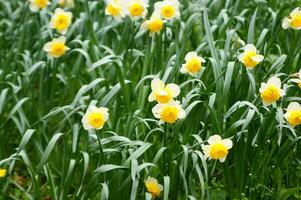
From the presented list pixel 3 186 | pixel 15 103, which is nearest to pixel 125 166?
pixel 3 186

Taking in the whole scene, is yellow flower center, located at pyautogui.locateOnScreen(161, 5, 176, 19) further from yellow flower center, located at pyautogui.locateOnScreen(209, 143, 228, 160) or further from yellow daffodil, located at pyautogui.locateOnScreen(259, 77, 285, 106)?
yellow flower center, located at pyautogui.locateOnScreen(209, 143, 228, 160)

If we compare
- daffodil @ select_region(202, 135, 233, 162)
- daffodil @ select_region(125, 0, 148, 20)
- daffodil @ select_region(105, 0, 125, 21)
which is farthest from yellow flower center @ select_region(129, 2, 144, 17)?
daffodil @ select_region(202, 135, 233, 162)

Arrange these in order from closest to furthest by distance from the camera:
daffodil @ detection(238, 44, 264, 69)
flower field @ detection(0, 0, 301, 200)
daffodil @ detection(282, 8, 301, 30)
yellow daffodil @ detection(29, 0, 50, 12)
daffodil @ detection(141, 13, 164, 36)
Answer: flower field @ detection(0, 0, 301, 200), daffodil @ detection(238, 44, 264, 69), daffodil @ detection(282, 8, 301, 30), daffodil @ detection(141, 13, 164, 36), yellow daffodil @ detection(29, 0, 50, 12)

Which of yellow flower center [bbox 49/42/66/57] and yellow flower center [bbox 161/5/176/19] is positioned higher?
yellow flower center [bbox 161/5/176/19]

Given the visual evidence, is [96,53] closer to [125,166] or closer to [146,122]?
[146,122]

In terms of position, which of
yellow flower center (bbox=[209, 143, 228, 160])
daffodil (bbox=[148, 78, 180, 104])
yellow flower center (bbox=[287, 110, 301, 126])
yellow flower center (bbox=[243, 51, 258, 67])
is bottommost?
yellow flower center (bbox=[209, 143, 228, 160])

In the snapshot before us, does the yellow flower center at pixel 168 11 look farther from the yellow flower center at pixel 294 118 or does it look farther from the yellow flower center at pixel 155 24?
the yellow flower center at pixel 294 118

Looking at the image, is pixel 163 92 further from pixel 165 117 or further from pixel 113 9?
pixel 113 9

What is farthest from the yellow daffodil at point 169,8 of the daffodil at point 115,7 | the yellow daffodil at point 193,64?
the yellow daffodil at point 193,64
